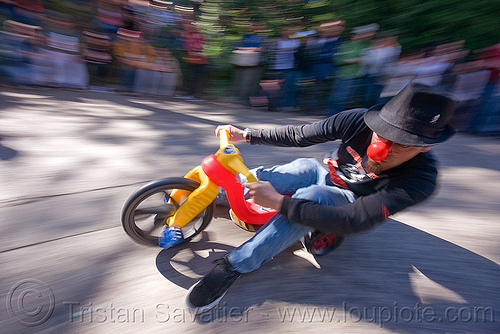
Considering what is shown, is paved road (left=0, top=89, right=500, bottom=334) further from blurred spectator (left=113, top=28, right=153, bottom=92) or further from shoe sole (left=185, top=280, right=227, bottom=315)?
blurred spectator (left=113, top=28, right=153, bottom=92)

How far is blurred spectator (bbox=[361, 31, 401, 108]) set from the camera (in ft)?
15.0

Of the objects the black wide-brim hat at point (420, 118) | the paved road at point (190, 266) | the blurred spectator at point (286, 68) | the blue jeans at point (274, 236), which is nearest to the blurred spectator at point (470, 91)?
the paved road at point (190, 266)

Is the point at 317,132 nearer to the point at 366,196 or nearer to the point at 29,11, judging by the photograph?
the point at 366,196

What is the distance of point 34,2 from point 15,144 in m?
3.52

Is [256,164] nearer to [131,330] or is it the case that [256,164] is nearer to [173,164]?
[173,164]

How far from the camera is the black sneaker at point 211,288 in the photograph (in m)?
1.49

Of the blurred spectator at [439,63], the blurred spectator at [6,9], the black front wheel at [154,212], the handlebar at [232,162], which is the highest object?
the blurred spectator at [6,9]

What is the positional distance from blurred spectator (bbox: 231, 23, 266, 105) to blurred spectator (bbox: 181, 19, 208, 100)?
0.61 m

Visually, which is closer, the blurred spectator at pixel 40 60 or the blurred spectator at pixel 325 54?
the blurred spectator at pixel 40 60

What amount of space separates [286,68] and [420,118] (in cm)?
414

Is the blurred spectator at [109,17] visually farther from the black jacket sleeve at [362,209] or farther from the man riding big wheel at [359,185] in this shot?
the black jacket sleeve at [362,209]

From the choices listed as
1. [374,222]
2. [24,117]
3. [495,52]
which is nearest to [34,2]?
[24,117]

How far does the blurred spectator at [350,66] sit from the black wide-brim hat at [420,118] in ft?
12.0

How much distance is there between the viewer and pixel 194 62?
18.6 feet
